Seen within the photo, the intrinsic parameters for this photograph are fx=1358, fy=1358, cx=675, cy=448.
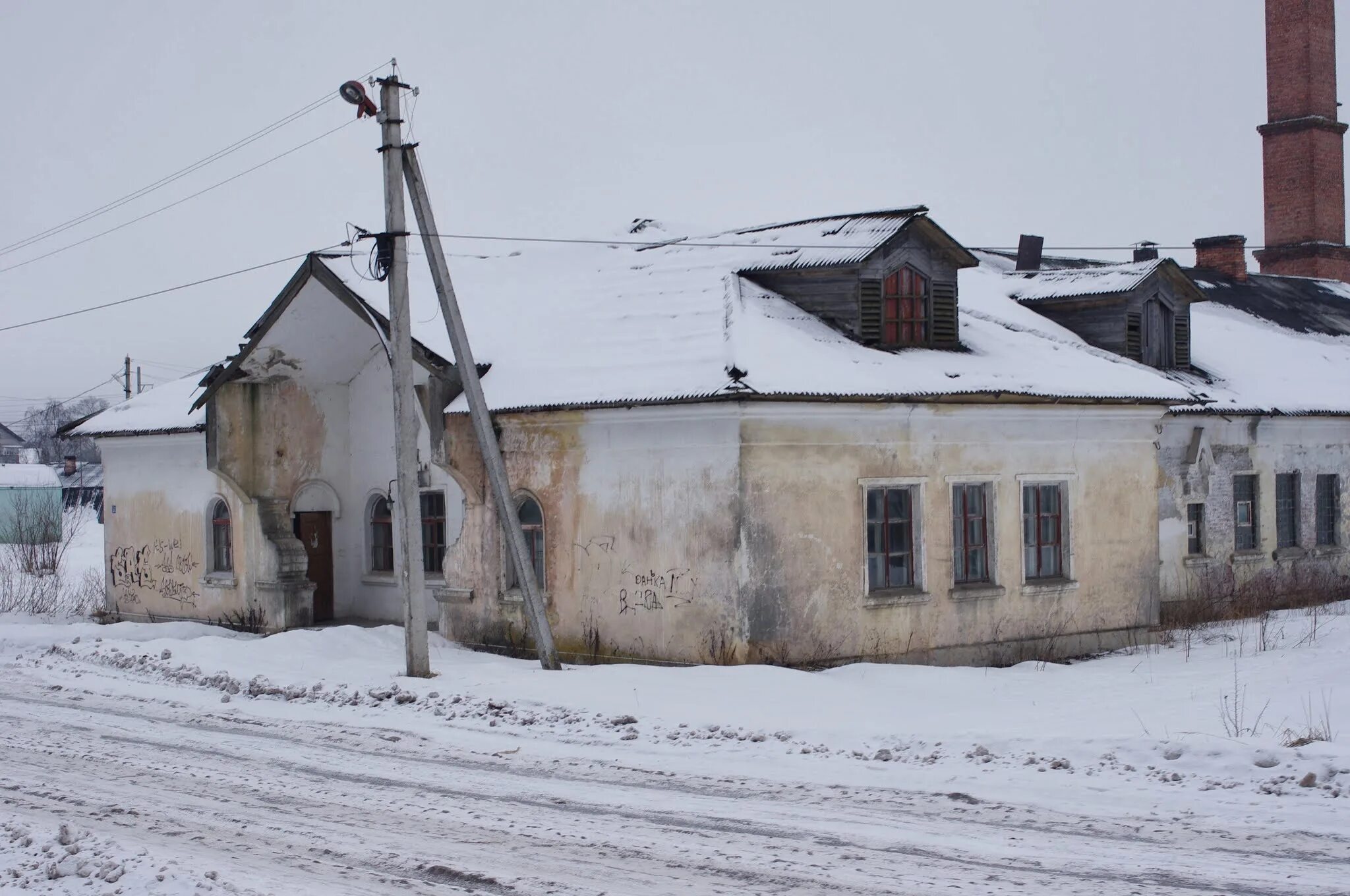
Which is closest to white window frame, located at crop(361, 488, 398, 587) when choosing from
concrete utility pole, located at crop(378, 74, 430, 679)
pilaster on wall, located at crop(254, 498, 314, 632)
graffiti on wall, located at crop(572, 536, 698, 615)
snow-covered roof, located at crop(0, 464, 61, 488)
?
pilaster on wall, located at crop(254, 498, 314, 632)

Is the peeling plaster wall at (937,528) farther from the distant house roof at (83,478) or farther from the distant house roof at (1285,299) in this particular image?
the distant house roof at (83,478)

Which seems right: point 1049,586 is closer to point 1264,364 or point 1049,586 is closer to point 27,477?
point 1264,364

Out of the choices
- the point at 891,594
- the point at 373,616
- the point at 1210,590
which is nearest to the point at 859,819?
the point at 891,594

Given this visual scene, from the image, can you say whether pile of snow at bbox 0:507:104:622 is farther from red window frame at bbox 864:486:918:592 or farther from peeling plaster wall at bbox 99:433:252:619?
red window frame at bbox 864:486:918:592

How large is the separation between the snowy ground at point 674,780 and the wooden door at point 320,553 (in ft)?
17.1

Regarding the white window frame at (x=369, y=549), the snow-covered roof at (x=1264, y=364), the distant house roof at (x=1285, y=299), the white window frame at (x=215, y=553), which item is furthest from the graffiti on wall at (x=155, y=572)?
the distant house roof at (x=1285, y=299)

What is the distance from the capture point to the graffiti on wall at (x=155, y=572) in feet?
71.7

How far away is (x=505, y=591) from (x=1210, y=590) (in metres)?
12.0

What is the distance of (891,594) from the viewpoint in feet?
51.4

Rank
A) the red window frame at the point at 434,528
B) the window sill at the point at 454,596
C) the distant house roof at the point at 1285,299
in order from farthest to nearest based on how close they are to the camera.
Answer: the distant house roof at the point at 1285,299 → the red window frame at the point at 434,528 → the window sill at the point at 454,596

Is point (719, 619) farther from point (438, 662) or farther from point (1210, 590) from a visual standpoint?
point (1210, 590)

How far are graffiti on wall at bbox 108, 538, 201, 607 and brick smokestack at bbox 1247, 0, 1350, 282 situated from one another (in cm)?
2989

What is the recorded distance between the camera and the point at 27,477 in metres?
53.8

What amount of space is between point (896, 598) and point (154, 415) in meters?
13.5
